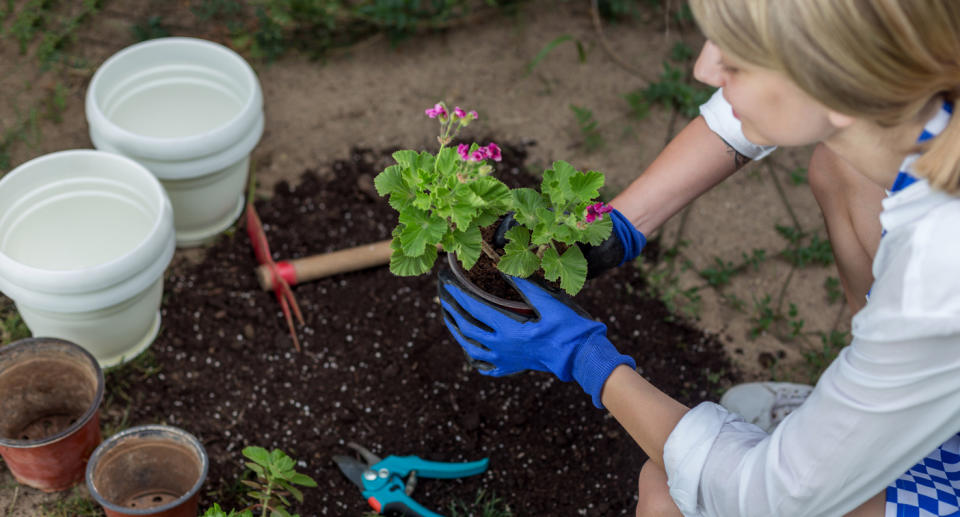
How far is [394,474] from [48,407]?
2.86 ft

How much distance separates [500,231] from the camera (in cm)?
187

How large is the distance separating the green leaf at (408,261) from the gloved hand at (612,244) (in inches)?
9.0

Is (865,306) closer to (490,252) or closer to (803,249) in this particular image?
(490,252)

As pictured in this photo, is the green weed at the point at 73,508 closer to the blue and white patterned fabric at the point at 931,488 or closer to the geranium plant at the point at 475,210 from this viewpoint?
the geranium plant at the point at 475,210

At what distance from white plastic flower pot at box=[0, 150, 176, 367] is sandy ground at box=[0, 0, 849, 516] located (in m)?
0.52

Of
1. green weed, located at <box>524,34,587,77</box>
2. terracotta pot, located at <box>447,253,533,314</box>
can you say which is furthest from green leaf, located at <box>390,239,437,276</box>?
green weed, located at <box>524,34,587,77</box>

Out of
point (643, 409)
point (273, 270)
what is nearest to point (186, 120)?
point (273, 270)

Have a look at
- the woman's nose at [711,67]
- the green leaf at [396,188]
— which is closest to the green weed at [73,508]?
the green leaf at [396,188]

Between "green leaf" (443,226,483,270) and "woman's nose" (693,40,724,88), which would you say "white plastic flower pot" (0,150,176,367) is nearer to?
"green leaf" (443,226,483,270)

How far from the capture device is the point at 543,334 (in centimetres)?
176

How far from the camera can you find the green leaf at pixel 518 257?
1.69 metres

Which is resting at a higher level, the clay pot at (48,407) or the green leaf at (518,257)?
the green leaf at (518,257)

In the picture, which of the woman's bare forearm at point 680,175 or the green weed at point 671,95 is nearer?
the woman's bare forearm at point 680,175

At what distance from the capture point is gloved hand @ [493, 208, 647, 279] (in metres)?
1.88
